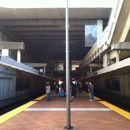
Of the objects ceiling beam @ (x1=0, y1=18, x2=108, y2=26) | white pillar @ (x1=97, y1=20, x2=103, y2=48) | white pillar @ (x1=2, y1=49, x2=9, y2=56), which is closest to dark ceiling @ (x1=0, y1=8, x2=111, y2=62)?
ceiling beam @ (x1=0, y1=18, x2=108, y2=26)

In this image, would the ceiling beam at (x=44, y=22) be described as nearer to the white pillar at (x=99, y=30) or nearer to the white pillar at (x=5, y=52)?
the white pillar at (x=99, y=30)

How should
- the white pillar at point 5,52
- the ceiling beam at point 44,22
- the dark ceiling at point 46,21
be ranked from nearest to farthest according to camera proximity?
the white pillar at point 5,52, the dark ceiling at point 46,21, the ceiling beam at point 44,22

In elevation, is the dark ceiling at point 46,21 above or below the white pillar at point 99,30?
above

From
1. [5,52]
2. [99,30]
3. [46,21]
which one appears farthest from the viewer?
[46,21]

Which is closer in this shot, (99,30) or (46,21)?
(99,30)

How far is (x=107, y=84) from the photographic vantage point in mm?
21828

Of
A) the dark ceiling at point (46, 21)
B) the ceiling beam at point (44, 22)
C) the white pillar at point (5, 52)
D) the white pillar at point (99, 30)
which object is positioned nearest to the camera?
the white pillar at point (5, 52)

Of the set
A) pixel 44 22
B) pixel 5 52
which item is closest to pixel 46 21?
pixel 44 22

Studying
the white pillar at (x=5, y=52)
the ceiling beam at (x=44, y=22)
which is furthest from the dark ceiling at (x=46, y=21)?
the white pillar at (x=5, y=52)

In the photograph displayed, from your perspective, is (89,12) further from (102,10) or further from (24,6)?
(24,6)

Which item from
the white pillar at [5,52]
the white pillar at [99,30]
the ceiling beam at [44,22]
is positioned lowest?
the white pillar at [5,52]

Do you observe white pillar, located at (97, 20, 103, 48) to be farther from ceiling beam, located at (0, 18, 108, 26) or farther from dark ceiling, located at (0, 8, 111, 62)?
ceiling beam, located at (0, 18, 108, 26)

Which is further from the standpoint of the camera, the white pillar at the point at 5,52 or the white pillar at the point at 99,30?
the white pillar at the point at 99,30

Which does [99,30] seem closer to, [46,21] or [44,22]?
[46,21]
